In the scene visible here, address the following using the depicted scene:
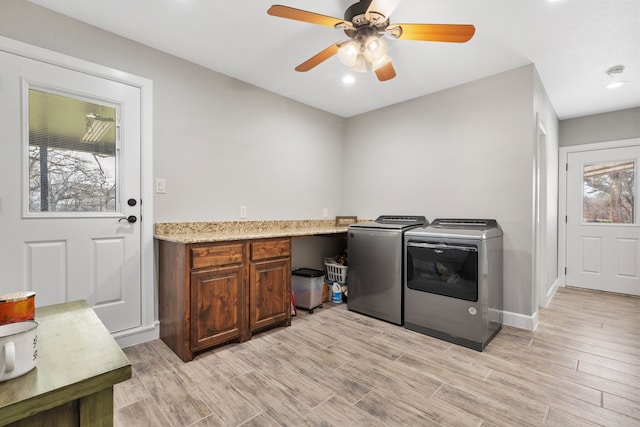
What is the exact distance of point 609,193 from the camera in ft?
13.1

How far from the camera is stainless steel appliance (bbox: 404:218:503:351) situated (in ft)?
7.82

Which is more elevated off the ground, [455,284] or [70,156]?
[70,156]

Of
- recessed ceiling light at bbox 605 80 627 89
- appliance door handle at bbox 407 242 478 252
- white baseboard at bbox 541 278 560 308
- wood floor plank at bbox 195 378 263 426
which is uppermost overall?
recessed ceiling light at bbox 605 80 627 89

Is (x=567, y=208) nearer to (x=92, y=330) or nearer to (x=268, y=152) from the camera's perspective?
(x=268, y=152)

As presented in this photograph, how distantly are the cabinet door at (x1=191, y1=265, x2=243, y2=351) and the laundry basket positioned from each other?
4.78ft

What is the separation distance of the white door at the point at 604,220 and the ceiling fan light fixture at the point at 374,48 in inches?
152

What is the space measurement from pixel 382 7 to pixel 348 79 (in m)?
1.40

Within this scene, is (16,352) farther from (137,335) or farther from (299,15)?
(137,335)

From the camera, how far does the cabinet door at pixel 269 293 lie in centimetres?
253

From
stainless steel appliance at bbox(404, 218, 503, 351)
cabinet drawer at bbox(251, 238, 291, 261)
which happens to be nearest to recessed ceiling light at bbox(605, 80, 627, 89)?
stainless steel appliance at bbox(404, 218, 503, 351)

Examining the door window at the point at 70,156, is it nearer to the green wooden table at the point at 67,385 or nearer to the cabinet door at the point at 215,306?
the cabinet door at the point at 215,306

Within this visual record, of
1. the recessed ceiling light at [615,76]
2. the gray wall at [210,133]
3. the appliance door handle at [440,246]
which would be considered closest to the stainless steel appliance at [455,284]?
the appliance door handle at [440,246]

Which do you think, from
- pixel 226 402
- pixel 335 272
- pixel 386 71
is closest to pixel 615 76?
pixel 386 71

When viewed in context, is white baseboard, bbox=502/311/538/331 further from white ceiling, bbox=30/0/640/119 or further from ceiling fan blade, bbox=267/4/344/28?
ceiling fan blade, bbox=267/4/344/28
